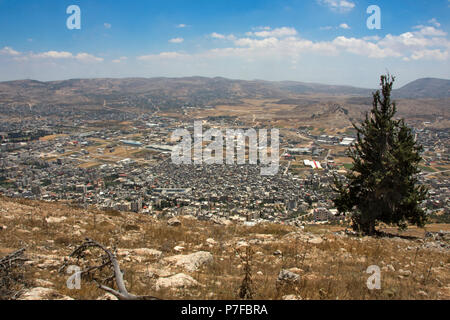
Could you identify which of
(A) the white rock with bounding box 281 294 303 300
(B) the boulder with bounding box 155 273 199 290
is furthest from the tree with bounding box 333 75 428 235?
(B) the boulder with bounding box 155 273 199 290

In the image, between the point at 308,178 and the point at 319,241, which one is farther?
the point at 308,178

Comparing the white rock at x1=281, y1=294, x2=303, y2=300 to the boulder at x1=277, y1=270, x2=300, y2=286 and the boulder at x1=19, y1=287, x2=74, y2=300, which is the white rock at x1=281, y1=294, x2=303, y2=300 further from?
the boulder at x1=19, y1=287, x2=74, y2=300

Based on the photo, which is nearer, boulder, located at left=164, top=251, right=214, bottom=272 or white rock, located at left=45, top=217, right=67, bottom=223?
boulder, located at left=164, top=251, right=214, bottom=272

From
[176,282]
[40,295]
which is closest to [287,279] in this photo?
[176,282]

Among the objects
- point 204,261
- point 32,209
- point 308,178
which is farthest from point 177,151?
→ point 204,261

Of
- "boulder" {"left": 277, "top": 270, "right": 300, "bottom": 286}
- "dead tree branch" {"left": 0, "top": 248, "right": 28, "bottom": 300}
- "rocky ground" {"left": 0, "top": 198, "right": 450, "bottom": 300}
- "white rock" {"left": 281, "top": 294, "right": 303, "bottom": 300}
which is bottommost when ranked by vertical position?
"rocky ground" {"left": 0, "top": 198, "right": 450, "bottom": 300}

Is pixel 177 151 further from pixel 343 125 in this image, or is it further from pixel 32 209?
pixel 343 125
